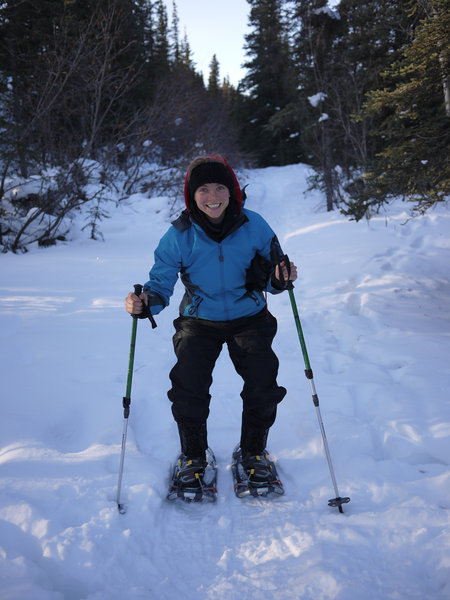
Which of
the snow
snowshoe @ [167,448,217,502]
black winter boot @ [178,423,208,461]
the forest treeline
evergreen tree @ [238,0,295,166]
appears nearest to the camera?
the snow

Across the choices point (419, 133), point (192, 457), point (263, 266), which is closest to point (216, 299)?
point (263, 266)

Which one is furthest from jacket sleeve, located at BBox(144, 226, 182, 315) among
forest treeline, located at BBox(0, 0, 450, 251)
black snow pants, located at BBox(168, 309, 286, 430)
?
forest treeline, located at BBox(0, 0, 450, 251)

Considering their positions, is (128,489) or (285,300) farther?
(285,300)

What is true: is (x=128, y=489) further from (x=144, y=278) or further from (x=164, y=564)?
(x=144, y=278)

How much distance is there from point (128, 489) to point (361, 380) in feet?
7.97

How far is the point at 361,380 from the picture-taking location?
11.9ft

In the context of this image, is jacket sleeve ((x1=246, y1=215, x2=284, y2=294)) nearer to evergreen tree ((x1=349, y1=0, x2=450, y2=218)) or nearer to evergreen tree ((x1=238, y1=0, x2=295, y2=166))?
evergreen tree ((x1=349, y1=0, x2=450, y2=218))

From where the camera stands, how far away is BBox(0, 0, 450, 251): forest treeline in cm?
456

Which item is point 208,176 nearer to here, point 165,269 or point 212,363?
point 165,269

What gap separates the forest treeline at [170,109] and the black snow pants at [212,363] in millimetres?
3197

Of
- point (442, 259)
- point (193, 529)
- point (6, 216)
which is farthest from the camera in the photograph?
point (6, 216)

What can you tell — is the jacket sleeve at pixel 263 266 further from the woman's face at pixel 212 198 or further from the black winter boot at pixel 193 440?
the black winter boot at pixel 193 440

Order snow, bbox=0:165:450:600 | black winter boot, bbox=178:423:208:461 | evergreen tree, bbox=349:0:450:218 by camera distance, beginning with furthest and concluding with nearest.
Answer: evergreen tree, bbox=349:0:450:218, black winter boot, bbox=178:423:208:461, snow, bbox=0:165:450:600

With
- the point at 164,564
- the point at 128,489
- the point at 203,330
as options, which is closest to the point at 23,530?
the point at 128,489
